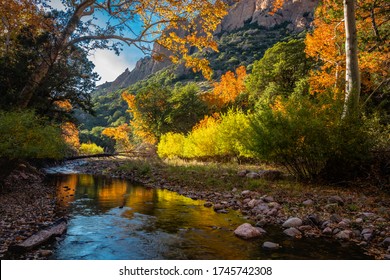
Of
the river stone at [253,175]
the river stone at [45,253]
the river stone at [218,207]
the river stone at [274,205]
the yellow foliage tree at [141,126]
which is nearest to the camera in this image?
the river stone at [45,253]

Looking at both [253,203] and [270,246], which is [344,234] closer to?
[270,246]

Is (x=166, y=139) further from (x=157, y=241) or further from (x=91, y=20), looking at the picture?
(x=157, y=241)

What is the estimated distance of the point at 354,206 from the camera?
293 inches

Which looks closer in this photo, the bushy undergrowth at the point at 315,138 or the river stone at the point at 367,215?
the river stone at the point at 367,215

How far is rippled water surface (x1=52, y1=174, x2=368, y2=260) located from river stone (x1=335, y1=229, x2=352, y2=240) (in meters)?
0.25

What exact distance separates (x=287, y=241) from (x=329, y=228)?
3.64 ft

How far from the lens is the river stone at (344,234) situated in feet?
19.1

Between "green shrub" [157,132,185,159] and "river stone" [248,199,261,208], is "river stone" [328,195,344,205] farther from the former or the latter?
"green shrub" [157,132,185,159]

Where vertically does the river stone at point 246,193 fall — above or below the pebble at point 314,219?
above

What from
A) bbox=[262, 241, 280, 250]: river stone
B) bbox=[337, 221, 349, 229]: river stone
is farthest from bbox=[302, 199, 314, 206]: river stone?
bbox=[262, 241, 280, 250]: river stone

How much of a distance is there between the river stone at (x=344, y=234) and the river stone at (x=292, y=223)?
88cm

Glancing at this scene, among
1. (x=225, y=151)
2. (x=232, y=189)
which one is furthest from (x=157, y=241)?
(x=225, y=151)


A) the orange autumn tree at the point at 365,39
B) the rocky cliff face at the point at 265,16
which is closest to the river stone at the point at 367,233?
the orange autumn tree at the point at 365,39

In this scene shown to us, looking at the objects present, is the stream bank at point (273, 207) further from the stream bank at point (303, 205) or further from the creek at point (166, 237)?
the creek at point (166, 237)
